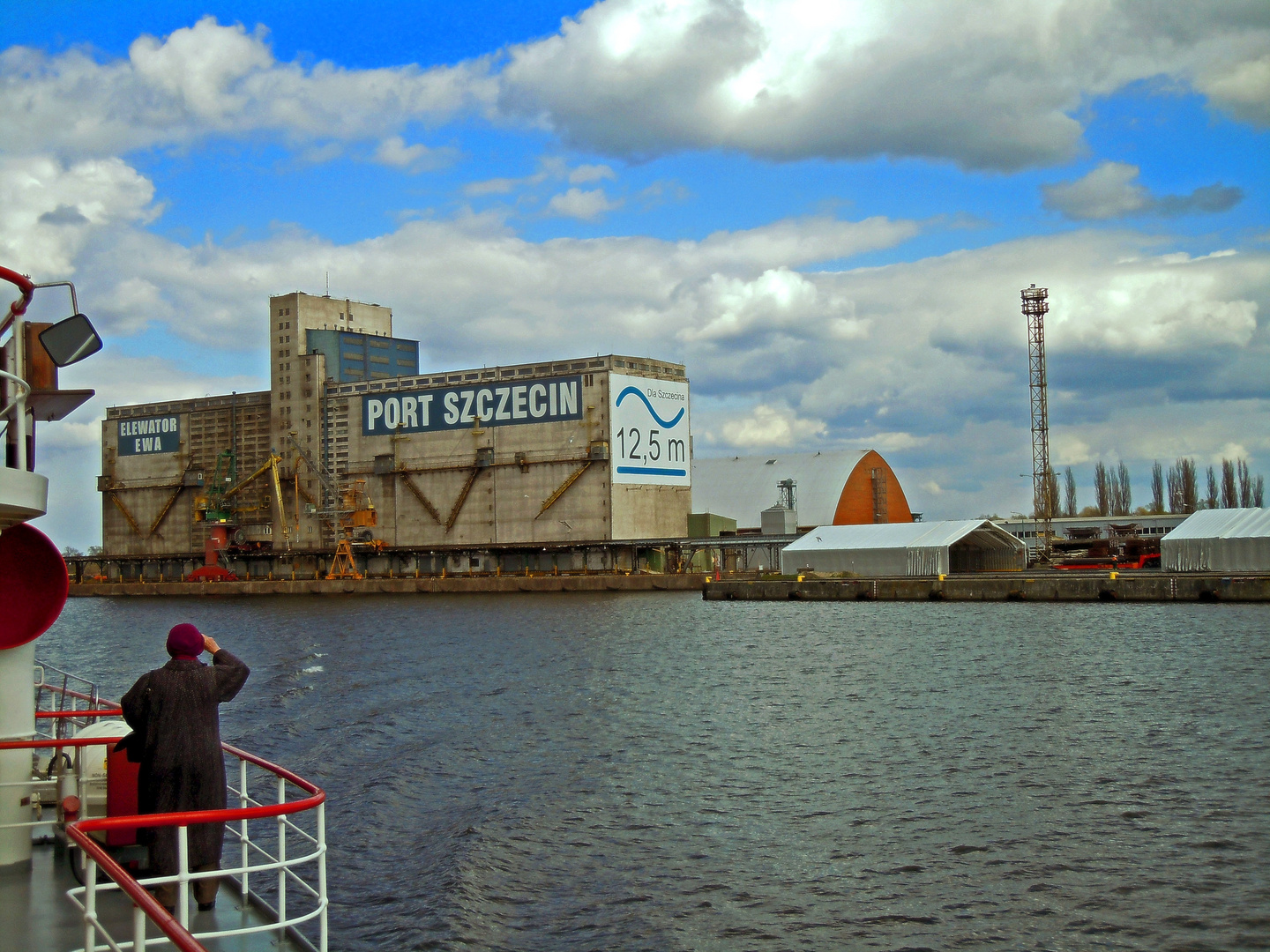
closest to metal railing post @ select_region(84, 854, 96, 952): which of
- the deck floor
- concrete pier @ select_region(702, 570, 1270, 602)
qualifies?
the deck floor

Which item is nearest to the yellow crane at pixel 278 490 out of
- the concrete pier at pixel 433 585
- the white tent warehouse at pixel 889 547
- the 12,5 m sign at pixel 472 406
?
the concrete pier at pixel 433 585

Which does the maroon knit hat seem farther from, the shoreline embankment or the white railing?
the shoreline embankment

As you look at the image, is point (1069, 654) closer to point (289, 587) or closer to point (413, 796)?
point (413, 796)

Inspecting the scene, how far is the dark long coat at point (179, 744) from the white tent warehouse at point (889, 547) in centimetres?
6480

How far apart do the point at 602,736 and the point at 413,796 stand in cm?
601

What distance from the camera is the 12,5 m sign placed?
292 ft

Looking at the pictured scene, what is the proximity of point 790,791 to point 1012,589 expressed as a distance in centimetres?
4687

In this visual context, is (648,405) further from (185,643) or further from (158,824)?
(158,824)

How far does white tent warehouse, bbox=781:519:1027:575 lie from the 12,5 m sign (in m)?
21.5

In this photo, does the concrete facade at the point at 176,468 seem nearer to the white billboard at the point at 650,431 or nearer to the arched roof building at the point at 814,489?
the white billboard at the point at 650,431

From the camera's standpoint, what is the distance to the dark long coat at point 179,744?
320 inches

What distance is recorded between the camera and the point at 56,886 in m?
8.59

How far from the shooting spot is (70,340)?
8953 millimetres

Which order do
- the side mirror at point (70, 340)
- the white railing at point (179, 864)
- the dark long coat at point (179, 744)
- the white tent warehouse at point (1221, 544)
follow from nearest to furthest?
the white railing at point (179, 864), the dark long coat at point (179, 744), the side mirror at point (70, 340), the white tent warehouse at point (1221, 544)
